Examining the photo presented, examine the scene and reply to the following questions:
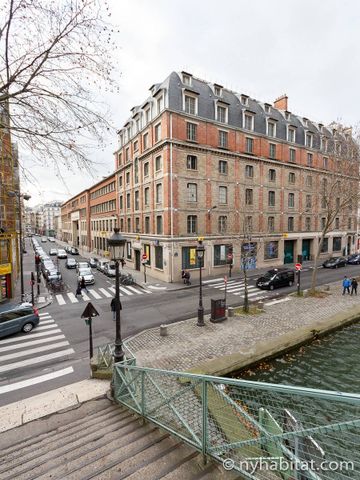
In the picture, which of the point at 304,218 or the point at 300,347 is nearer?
the point at 300,347

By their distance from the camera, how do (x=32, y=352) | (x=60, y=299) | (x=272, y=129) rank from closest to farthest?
1. (x=32, y=352)
2. (x=60, y=299)
3. (x=272, y=129)

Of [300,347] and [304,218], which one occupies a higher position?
[304,218]

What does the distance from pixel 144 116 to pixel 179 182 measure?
32.4ft

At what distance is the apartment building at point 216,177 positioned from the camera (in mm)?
23031

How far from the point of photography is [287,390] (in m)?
2.54

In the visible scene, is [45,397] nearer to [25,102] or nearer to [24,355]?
[24,355]

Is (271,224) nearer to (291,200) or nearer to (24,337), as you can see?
(291,200)

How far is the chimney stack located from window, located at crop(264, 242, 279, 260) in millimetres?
18610

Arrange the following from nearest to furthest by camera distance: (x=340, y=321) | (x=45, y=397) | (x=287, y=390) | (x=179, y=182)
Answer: (x=287, y=390), (x=45, y=397), (x=340, y=321), (x=179, y=182)

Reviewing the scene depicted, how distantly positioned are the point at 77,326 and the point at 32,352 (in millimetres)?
2931

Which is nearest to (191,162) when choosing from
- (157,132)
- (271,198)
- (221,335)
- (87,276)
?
(157,132)

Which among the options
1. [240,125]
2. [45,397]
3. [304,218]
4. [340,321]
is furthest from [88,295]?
[304,218]

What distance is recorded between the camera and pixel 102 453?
4086 mm

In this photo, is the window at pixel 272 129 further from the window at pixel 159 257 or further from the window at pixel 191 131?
the window at pixel 159 257
